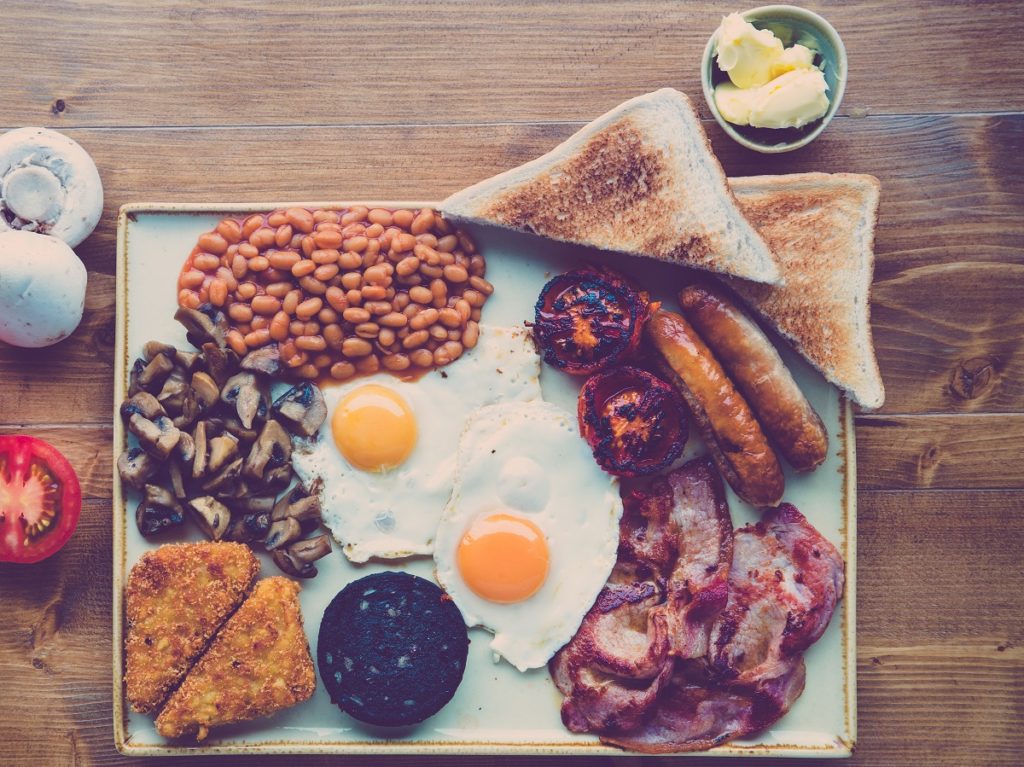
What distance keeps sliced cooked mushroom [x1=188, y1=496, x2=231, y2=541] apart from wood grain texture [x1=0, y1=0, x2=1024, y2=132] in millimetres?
1190

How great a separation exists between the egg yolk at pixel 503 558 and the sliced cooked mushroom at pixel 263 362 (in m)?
0.76

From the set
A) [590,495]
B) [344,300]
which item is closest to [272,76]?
[344,300]

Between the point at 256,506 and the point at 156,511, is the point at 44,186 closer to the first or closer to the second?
the point at 156,511

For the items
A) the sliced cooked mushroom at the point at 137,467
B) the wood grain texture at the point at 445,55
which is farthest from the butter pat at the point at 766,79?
the sliced cooked mushroom at the point at 137,467

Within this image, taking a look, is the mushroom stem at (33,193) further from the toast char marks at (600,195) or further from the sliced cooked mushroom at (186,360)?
the toast char marks at (600,195)

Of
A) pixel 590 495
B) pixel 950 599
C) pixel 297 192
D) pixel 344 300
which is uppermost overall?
pixel 297 192

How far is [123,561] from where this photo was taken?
8.06 ft

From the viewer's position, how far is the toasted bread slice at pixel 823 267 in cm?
241

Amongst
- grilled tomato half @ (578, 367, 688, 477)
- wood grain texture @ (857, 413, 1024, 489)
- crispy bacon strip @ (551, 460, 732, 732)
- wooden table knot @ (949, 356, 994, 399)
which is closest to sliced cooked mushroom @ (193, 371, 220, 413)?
grilled tomato half @ (578, 367, 688, 477)

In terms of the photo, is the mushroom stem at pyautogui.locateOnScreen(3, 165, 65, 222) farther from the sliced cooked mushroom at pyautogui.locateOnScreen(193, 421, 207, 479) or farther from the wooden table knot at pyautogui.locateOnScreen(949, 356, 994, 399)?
the wooden table knot at pyautogui.locateOnScreen(949, 356, 994, 399)

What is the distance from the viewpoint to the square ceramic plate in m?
2.44

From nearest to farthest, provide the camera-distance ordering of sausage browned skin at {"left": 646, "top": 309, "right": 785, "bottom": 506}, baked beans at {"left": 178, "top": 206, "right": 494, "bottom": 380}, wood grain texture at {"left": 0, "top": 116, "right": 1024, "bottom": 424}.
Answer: sausage browned skin at {"left": 646, "top": 309, "right": 785, "bottom": 506}, baked beans at {"left": 178, "top": 206, "right": 494, "bottom": 380}, wood grain texture at {"left": 0, "top": 116, "right": 1024, "bottom": 424}

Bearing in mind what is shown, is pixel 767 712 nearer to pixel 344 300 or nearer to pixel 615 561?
pixel 615 561

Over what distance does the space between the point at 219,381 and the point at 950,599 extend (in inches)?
93.9
